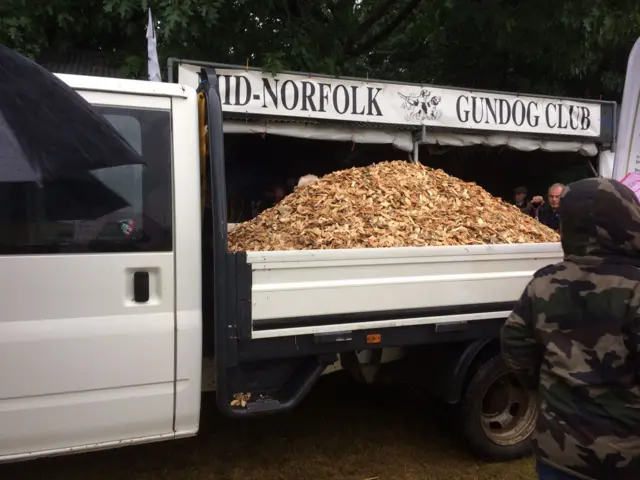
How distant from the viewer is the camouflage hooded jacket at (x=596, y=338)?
1908mm

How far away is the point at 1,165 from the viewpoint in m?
2.15

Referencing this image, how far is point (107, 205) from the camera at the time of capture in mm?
2773

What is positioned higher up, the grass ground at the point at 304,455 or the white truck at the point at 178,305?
the white truck at the point at 178,305

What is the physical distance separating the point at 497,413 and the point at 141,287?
2.37 meters

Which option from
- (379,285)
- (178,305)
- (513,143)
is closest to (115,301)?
(178,305)

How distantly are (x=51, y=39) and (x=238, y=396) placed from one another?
590 cm

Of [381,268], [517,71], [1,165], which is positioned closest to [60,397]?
[1,165]

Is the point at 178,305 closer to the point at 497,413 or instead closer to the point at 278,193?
the point at 497,413

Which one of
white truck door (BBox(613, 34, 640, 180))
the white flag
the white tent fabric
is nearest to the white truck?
white truck door (BBox(613, 34, 640, 180))

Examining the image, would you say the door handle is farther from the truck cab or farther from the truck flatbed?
the truck flatbed

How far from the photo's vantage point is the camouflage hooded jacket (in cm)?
191

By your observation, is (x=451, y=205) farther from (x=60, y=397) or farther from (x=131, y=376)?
(x=60, y=397)

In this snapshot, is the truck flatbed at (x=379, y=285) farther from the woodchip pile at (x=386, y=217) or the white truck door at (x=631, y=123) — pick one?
the white truck door at (x=631, y=123)

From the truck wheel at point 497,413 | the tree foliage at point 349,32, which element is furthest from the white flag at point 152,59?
the truck wheel at point 497,413
